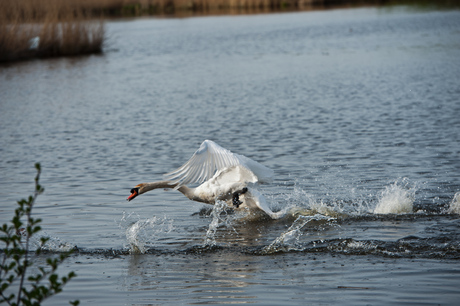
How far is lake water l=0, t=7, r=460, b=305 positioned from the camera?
598 centimetres

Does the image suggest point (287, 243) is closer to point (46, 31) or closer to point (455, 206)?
point (455, 206)

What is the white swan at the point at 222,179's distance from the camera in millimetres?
7946

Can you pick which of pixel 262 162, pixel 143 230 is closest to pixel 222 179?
pixel 143 230

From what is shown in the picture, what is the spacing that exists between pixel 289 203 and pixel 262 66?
16574 millimetres

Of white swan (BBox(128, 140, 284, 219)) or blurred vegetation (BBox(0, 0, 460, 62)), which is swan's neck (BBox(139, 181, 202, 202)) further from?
blurred vegetation (BBox(0, 0, 460, 62))

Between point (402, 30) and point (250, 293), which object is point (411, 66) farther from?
point (250, 293)

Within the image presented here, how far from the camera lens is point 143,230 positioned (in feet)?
25.4

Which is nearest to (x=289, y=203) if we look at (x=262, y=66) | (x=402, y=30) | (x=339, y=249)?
(x=339, y=249)

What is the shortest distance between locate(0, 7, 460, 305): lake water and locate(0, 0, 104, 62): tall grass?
10.6 feet

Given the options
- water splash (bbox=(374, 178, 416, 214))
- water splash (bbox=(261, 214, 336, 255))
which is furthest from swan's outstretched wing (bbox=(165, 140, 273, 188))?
water splash (bbox=(374, 178, 416, 214))

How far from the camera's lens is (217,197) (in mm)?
8148

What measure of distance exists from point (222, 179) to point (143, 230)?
125 cm

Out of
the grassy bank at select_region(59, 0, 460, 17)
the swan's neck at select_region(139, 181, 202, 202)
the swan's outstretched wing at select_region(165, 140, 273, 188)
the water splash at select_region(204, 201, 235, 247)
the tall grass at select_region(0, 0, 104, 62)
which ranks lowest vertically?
the water splash at select_region(204, 201, 235, 247)

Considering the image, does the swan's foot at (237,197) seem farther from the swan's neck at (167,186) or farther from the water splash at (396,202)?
the water splash at (396,202)
